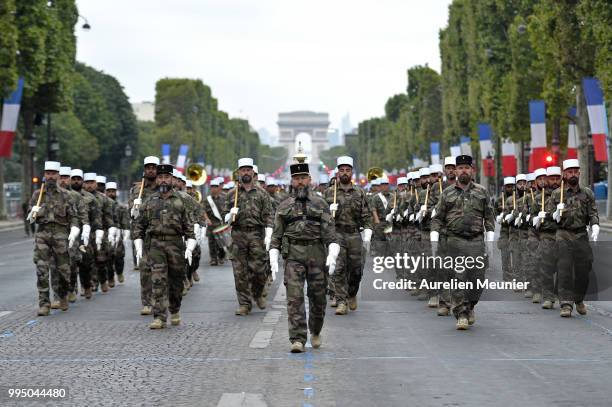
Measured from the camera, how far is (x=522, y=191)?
801 inches

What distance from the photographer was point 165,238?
14.9m

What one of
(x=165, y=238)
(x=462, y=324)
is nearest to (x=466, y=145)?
(x=462, y=324)

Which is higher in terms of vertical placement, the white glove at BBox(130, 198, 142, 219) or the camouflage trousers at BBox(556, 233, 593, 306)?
the white glove at BBox(130, 198, 142, 219)

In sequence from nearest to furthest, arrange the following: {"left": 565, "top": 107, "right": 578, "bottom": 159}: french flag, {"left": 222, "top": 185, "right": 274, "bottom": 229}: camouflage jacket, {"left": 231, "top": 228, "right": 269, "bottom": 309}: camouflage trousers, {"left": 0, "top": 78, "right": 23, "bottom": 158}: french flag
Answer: {"left": 231, "top": 228, "right": 269, "bottom": 309}: camouflage trousers
{"left": 222, "top": 185, "right": 274, "bottom": 229}: camouflage jacket
{"left": 0, "top": 78, "right": 23, "bottom": 158}: french flag
{"left": 565, "top": 107, "right": 578, "bottom": 159}: french flag

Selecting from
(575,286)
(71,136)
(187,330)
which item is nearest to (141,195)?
(187,330)

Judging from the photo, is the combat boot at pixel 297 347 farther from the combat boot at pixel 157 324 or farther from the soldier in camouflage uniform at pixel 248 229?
the soldier in camouflage uniform at pixel 248 229

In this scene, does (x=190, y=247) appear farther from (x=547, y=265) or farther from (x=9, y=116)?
(x=9, y=116)

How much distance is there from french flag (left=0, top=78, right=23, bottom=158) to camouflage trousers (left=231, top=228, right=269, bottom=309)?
35.4 m

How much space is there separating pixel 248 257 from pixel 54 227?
2.69 meters

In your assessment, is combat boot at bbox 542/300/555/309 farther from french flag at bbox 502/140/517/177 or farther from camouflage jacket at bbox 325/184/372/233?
french flag at bbox 502/140/517/177

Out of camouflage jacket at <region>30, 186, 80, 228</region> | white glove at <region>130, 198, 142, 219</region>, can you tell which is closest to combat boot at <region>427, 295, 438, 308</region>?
white glove at <region>130, 198, 142, 219</region>

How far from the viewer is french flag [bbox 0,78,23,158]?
50594 millimetres

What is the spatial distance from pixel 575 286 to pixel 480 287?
2.01m

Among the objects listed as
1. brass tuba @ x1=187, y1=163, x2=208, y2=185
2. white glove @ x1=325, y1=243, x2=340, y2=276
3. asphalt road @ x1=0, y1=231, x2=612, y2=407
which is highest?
brass tuba @ x1=187, y1=163, x2=208, y2=185
